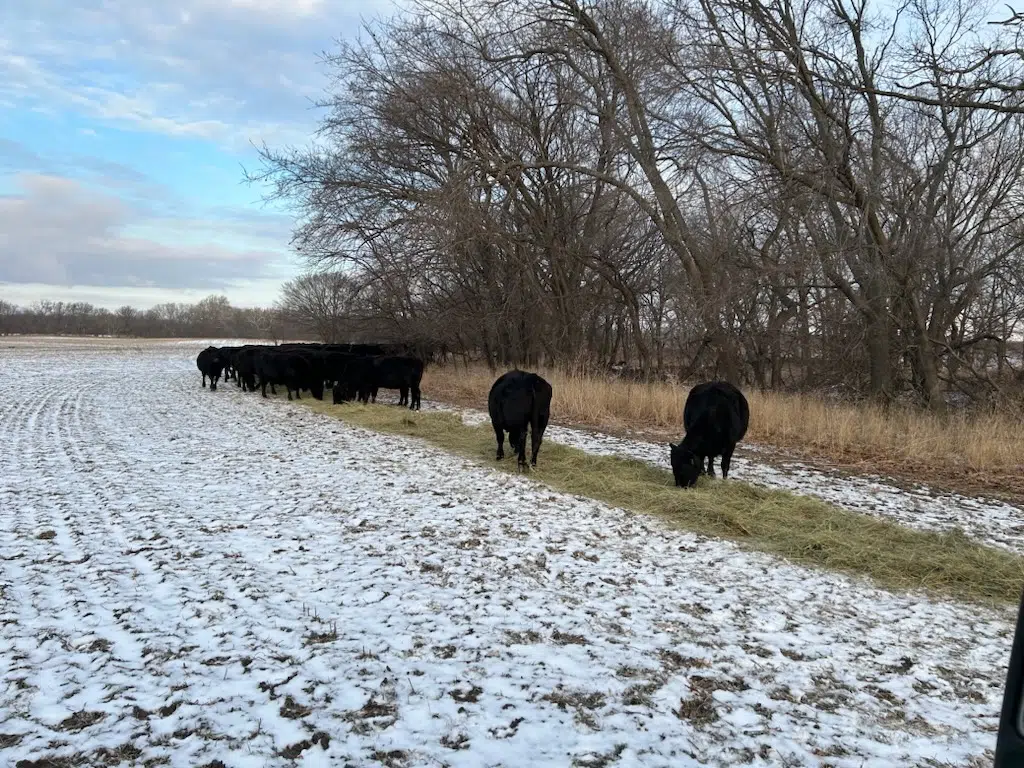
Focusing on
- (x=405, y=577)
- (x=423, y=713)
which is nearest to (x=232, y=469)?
(x=405, y=577)

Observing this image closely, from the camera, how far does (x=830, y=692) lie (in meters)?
3.52

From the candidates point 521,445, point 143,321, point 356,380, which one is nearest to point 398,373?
point 356,380

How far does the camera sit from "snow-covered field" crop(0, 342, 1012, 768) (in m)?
3.06

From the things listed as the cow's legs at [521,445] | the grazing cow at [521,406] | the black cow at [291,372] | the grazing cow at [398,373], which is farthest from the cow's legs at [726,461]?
the black cow at [291,372]

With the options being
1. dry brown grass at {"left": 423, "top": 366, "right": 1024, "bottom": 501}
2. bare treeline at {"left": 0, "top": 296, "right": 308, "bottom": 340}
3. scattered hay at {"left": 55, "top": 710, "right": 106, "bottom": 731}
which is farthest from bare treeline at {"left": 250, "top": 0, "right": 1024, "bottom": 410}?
bare treeline at {"left": 0, "top": 296, "right": 308, "bottom": 340}

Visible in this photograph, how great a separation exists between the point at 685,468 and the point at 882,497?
2.44 meters

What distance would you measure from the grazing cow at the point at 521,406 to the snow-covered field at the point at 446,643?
81.7 inches

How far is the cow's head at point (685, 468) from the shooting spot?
819 cm

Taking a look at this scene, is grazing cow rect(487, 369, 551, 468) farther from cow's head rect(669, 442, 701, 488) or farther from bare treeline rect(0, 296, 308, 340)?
bare treeline rect(0, 296, 308, 340)

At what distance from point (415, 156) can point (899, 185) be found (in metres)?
13.6

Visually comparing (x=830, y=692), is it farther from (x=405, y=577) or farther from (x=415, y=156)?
(x=415, y=156)

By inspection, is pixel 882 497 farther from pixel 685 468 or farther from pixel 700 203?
pixel 700 203

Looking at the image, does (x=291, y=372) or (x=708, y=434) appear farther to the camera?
(x=291, y=372)

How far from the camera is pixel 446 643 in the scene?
13.1ft
